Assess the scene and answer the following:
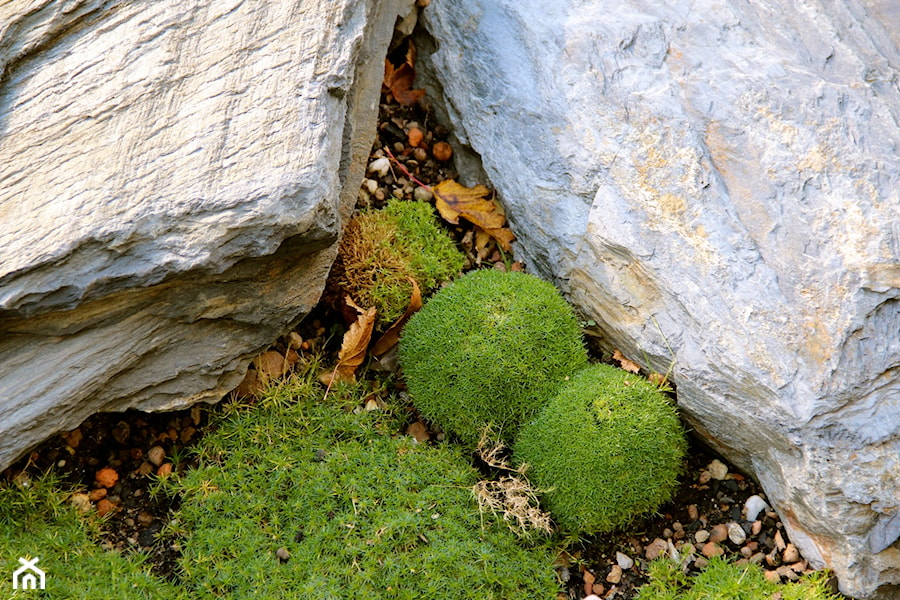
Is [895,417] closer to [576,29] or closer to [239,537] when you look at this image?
[576,29]

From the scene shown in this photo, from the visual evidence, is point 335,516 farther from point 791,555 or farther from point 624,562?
point 791,555

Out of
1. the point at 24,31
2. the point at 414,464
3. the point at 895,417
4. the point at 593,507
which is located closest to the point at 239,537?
the point at 414,464

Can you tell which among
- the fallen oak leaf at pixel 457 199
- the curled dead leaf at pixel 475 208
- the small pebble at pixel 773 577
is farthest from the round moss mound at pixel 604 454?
the fallen oak leaf at pixel 457 199

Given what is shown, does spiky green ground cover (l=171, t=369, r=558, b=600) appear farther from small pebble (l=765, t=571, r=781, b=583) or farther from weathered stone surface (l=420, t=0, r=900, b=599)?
weathered stone surface (l=420, t=0, r=900, b=599)

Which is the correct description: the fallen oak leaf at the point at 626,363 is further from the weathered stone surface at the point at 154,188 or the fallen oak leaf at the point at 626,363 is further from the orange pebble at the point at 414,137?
the orange pebble at the point at 414,137

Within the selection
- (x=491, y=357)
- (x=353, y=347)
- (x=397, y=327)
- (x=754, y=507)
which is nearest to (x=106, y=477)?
(x=353, y=347)

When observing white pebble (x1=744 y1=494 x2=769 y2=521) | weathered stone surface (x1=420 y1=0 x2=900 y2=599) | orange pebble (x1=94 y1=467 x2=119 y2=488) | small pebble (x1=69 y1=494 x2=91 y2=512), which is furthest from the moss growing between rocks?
white pebble (x1=744 y1=494 x2=769 y2=521)
